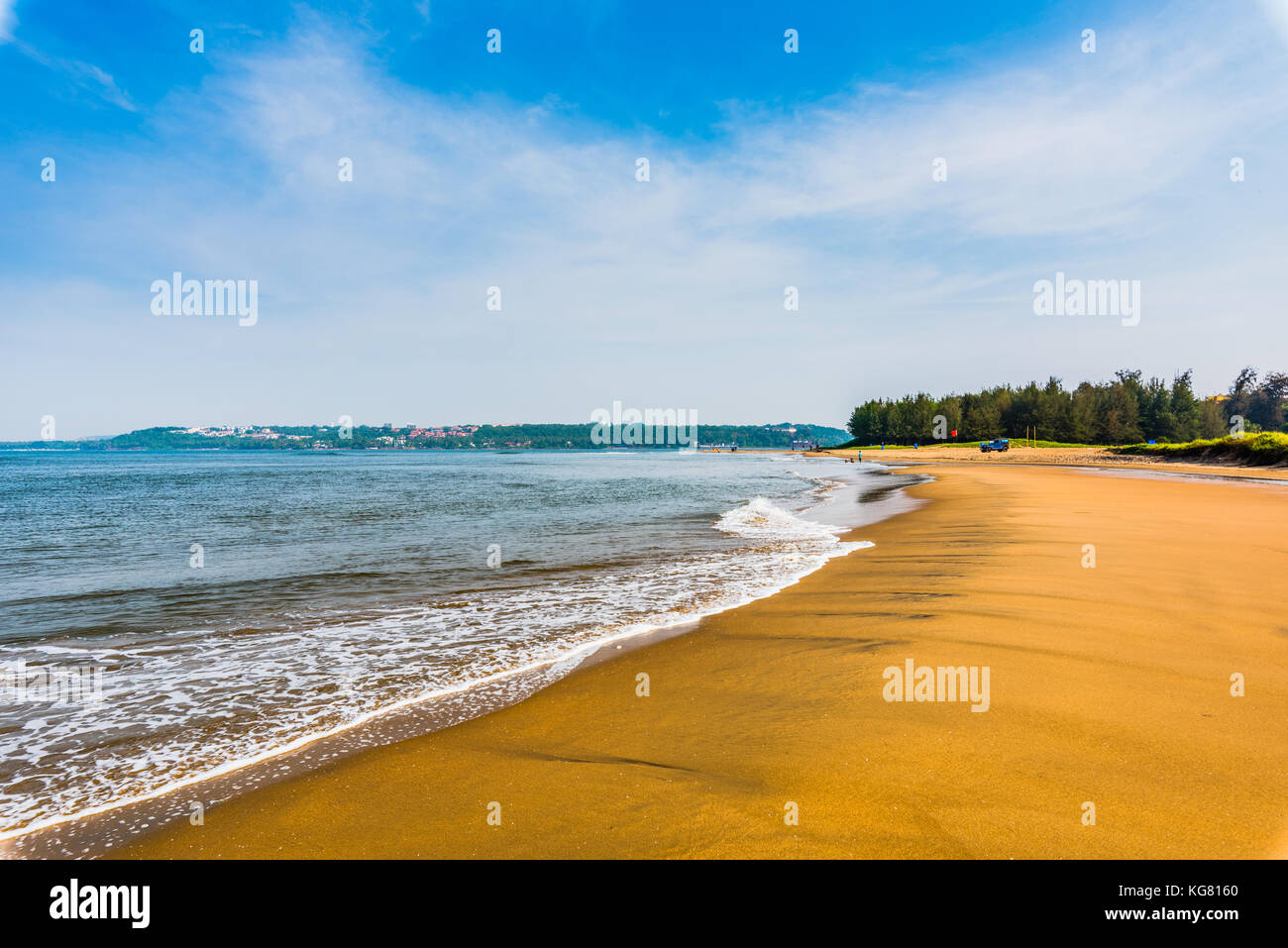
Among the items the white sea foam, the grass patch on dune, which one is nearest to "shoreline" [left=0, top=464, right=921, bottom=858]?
the white sea foam

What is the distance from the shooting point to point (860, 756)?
3.97 metres

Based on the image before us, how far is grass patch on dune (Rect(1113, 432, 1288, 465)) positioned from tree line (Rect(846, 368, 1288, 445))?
2291 inches

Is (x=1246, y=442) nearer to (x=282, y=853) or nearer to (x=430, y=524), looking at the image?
(x=430, y=524)

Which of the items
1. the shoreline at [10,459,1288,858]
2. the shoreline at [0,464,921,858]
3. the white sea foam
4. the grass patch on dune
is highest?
the grass patch on dune

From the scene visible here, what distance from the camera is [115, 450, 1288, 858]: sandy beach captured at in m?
3.13

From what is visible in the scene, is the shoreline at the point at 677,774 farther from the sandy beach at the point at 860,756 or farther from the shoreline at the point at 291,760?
the shoreline at the point at 291,760

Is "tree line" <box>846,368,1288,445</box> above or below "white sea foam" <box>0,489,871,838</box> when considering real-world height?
above

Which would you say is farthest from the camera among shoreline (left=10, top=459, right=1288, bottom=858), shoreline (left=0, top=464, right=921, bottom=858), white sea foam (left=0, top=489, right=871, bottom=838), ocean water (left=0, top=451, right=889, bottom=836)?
ocean water (left=0, top=451, right=889, bottom=836)

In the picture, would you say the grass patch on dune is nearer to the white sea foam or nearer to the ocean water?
the ocean water

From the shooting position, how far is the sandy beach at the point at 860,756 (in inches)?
123

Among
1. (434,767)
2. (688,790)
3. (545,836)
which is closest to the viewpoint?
(545,836)

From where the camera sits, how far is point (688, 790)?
12.0ft
